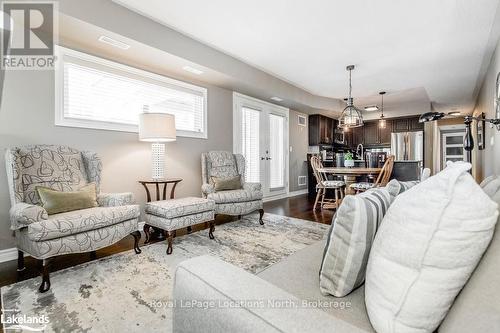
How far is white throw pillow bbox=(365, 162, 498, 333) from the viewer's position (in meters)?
0.55

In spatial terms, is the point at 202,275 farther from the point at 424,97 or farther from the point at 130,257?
the point at 424,97

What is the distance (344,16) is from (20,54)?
347 cm

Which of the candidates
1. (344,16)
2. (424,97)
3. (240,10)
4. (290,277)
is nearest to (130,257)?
(290,277)

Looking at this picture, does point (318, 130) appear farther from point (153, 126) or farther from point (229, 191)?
point (153, 126)

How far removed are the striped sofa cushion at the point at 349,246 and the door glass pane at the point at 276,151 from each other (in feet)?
15.8

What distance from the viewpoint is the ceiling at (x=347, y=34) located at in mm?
2580

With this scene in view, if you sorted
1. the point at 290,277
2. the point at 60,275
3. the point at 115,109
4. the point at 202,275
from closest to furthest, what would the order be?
the point at 202,275, the point at 290,277, the point at 60,275, the point at 115,109

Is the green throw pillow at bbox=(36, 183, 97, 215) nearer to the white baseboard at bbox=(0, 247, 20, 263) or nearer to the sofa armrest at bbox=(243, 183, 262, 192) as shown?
the white baseboard at bbox=(0, 247, 20, 263)

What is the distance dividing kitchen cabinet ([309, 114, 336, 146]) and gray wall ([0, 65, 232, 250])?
9.94ft

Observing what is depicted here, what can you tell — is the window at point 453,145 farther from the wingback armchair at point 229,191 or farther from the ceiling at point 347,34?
the wingback armchair at point 229,191

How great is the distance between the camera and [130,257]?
7.50 feet

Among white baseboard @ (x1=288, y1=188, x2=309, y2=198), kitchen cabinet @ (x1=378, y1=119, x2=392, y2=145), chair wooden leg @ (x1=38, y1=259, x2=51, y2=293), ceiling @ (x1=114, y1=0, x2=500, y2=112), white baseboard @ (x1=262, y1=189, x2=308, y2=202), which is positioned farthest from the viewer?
kitchen cabinet @ (x1=378, y1=119, x2=392, y2=145)

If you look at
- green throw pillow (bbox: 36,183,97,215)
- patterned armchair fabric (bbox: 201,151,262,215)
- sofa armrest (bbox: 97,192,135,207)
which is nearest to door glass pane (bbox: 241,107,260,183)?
patterned armchair fabric (bbox: 201,151,262,215)

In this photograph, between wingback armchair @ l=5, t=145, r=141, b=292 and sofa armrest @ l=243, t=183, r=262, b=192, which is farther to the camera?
sofa armrest @ l=243, t=183, r=262, b=192
